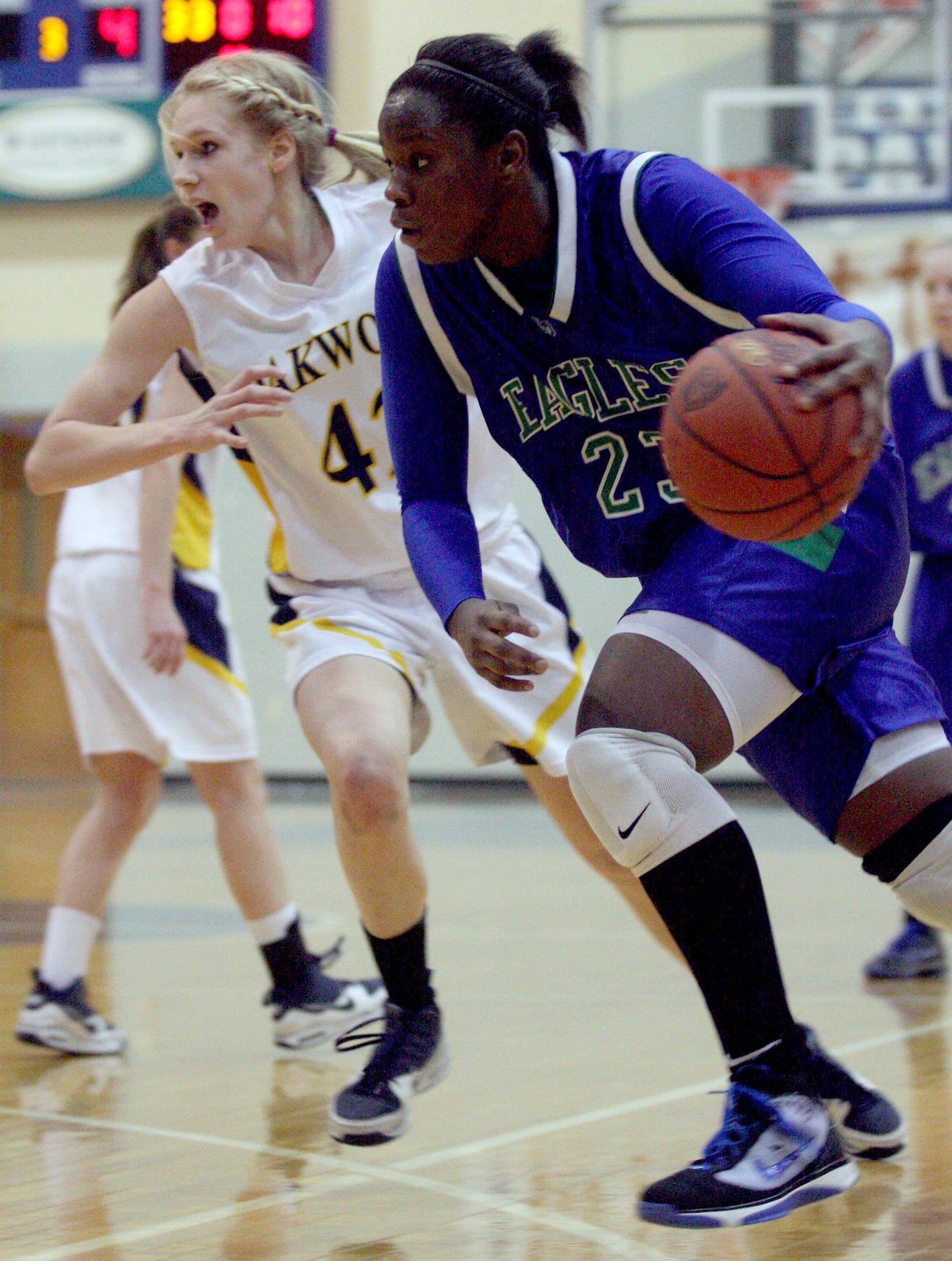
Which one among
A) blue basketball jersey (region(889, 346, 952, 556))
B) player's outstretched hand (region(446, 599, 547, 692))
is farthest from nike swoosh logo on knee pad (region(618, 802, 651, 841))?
blue basketball jersey (region(889, 346, 952, 556))

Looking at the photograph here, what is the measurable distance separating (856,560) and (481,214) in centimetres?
67

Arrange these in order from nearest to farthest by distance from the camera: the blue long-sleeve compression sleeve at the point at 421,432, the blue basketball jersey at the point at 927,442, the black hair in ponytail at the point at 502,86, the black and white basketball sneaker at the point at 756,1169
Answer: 1. the black and white basketball sneaker at the point at 756,1169
2. the black hair in ponytail at the point at 502,86
3. the blue long-sleeve compression sleeve at the point at 421,432
4. the blue basketball jersey at the point at 927,442

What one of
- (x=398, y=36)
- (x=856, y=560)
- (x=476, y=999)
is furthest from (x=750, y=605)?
(x=398, y=36)

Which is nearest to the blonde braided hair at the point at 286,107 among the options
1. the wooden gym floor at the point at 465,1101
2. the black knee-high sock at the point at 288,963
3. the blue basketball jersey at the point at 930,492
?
the black knee-high sock at the point at 288,963

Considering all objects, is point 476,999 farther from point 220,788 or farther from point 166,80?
point 166,80

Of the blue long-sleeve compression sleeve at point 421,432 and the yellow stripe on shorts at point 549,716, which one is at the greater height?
the blue long-sleeve compression sleeve at point 421,432

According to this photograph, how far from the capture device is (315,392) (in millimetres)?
3025

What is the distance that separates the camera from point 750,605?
7.19ft

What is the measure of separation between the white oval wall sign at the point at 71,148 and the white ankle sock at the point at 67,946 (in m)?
6.81

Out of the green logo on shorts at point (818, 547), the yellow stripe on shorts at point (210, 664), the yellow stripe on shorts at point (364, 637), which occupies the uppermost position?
the green logo on shorts at point (818, 547)

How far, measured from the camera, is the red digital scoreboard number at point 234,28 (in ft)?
29.5

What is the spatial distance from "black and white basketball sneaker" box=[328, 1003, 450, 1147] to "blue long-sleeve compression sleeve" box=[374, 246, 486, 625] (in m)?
0.80

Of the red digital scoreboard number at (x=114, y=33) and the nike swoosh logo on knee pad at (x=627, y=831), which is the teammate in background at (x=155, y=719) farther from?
the red digital scoreboard number at (x=114, y=33)

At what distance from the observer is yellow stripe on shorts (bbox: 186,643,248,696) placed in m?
3.99
